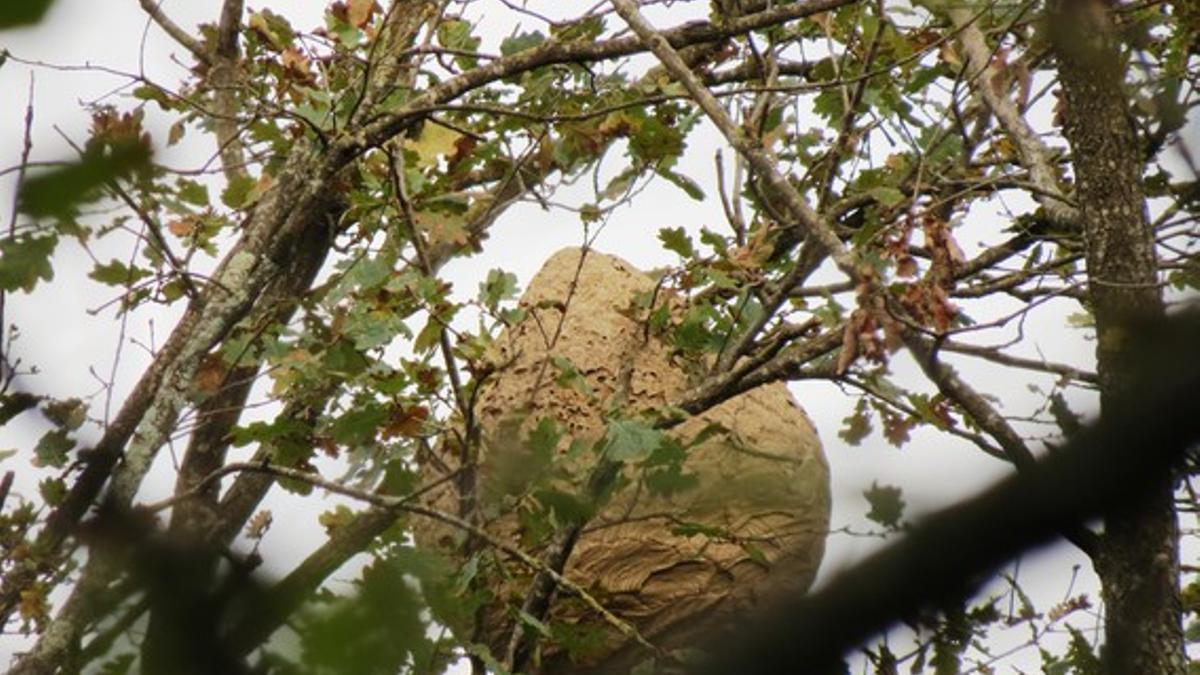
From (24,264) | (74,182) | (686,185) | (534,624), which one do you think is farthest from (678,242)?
(74,182)

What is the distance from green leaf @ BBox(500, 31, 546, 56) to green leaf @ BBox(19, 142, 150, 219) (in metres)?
3.21

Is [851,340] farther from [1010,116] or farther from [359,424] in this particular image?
[1010,116]

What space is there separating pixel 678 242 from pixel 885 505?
3197 millimetres

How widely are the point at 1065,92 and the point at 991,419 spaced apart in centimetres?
74

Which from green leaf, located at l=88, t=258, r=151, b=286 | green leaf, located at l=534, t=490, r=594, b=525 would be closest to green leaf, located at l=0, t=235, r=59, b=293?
green leaf, located at l=534, t=490, r=594, b=525

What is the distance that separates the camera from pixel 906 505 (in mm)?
413

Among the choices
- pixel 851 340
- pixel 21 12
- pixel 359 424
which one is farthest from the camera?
pixel 359 424

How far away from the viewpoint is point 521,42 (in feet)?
11.7

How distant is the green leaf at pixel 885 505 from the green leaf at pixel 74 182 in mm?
202

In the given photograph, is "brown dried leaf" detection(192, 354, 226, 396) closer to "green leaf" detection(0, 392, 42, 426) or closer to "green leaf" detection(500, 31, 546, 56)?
"green leaf" detection(500, 31, 546, 56)

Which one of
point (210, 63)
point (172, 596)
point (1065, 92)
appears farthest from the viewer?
point (210, 63)

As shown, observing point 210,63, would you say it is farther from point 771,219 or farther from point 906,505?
point 906,505

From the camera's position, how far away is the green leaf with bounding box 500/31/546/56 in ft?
11.6

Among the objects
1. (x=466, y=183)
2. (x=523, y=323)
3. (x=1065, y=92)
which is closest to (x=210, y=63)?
Result: (x=466, y=183)
